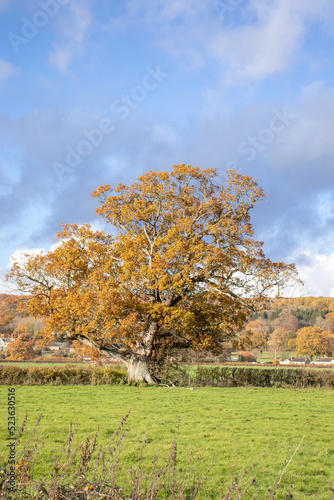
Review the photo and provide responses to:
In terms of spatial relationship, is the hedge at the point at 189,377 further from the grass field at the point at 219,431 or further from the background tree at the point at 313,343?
the background tree at the point at 313,343

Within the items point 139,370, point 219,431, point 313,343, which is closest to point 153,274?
point 139,370

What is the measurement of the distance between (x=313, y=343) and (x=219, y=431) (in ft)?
252

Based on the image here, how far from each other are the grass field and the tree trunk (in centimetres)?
803

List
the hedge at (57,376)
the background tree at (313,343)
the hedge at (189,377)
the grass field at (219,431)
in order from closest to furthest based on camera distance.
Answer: the grass field at (219,431) → the hedge at (57,376) → the hedge at (189,377) → the background tree at (313,343)

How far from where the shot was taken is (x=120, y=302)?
24.4 m

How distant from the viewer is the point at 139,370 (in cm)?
2605

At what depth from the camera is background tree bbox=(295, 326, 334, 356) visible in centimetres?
8106

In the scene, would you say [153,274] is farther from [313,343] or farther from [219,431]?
[313,343]

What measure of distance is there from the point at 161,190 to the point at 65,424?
766 inches

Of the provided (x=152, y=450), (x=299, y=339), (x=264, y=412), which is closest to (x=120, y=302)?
(x=264, y=412)

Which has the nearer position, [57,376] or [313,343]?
[57,376]

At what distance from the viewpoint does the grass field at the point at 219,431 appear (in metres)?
6.68

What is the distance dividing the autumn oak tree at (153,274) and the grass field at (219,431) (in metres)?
7.74

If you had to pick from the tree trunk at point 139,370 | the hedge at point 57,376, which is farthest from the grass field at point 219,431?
the tree trunk at point 139,370
